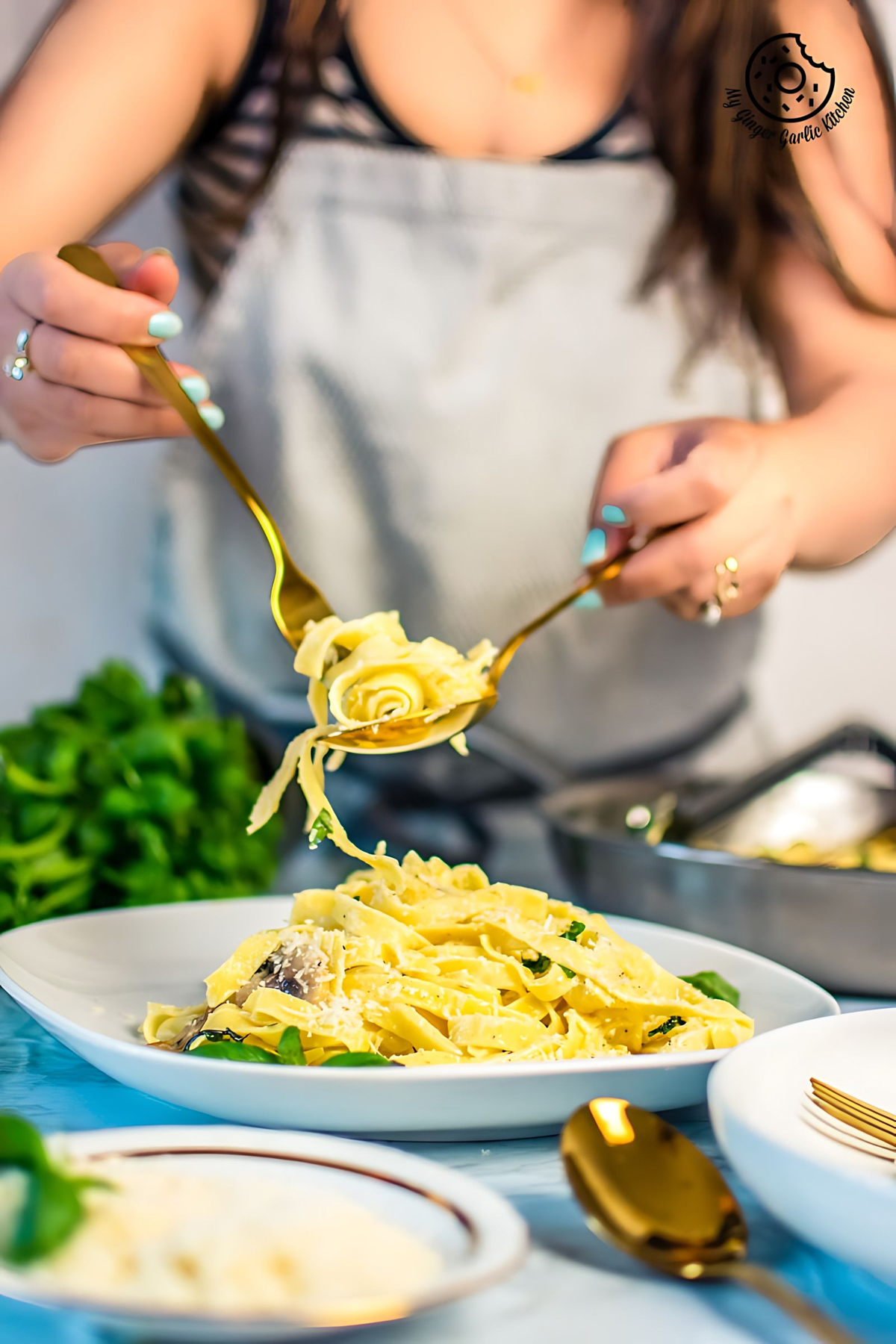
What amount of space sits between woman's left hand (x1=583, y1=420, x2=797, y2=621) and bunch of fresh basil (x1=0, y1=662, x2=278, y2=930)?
473mm

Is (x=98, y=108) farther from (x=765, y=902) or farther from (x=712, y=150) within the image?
(x=765, y=902)

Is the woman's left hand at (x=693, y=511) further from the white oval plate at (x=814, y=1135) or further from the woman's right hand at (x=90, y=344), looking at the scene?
the white oval plate at (x=814, y=1135)

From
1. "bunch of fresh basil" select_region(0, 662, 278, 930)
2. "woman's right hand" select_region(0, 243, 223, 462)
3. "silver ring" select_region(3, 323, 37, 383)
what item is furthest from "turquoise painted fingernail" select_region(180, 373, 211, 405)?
"bunch of fresh basil" select_region(0, 662, 278, 930)

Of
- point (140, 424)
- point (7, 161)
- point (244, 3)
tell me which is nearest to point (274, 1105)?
point (140, 424)

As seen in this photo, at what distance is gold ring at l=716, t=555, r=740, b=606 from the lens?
1.25 meters

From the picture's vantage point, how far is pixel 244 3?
169 cm

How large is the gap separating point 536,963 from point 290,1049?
225 millimetres

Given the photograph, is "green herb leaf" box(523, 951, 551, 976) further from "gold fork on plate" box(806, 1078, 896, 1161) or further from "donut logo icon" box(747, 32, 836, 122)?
"donut logo icon" box(747, 32, 836, 122)

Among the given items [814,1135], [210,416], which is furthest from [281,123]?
[814,1135]

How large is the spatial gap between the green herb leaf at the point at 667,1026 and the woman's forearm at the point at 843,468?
2.51 ft

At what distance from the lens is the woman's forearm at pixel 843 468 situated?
1.41 meters

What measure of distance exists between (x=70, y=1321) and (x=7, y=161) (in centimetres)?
144

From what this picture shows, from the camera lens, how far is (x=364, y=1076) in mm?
618

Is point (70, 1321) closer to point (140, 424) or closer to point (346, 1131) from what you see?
point (346, 1131)
